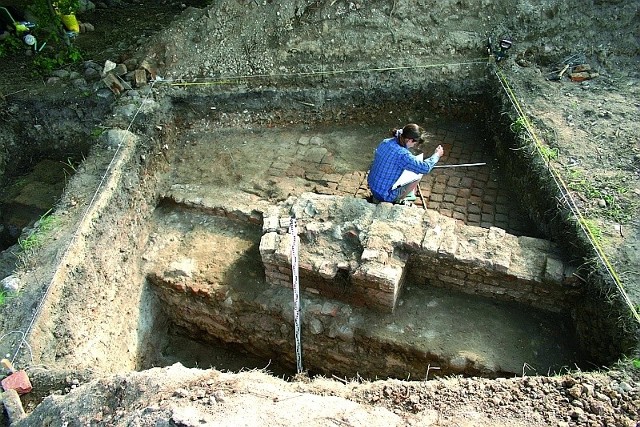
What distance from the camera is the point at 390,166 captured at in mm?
5160

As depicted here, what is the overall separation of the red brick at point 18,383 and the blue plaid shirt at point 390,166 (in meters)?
3.41

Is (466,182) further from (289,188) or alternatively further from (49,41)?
(49,41)

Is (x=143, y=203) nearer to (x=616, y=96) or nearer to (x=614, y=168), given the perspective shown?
(x=614, y=168)

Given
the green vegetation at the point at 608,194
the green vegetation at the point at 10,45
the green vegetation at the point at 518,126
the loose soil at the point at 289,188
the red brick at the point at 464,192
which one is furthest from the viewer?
the green vegetation at the point at 10,45

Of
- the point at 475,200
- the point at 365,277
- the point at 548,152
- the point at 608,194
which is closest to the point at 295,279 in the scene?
the point at 365,277

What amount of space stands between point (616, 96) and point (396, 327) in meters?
3.74

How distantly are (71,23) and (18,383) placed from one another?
582 cm

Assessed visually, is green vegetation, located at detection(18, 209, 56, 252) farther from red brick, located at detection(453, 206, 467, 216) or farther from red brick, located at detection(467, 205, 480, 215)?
red brick, located at detection(467, 205, 480, 215)

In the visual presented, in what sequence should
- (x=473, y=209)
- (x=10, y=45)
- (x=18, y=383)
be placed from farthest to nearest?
(x=10, y=45), (x=473, y=209), (x=18, y=383)

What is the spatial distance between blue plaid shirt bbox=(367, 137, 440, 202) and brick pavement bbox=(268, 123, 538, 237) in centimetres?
55

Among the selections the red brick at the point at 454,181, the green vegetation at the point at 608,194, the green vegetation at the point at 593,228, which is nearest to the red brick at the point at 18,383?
the red brick at the point at 454,181

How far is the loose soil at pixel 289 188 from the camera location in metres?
3.49

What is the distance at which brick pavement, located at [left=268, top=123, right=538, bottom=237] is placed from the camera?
5730 mm

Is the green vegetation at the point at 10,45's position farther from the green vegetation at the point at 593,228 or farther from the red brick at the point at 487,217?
the green vegetation at the point at 593,228
